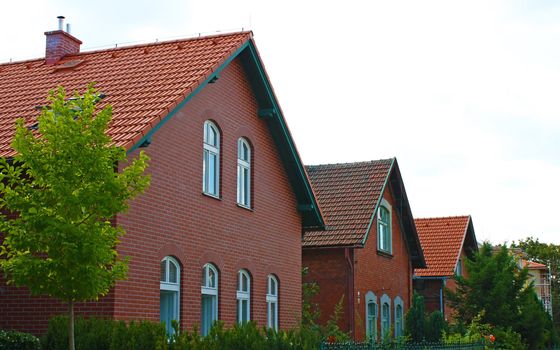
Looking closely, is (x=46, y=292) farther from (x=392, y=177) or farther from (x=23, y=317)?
(x=392, y=177)

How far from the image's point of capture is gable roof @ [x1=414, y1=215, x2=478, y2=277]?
37.6 meters

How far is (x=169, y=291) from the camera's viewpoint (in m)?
17.6

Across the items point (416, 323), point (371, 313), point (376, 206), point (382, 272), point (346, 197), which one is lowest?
point (416, 323)

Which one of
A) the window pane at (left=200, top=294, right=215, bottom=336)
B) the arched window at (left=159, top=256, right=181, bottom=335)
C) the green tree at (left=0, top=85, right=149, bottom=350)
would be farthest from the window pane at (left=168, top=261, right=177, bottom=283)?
the green tree at (left=0, top=85, right=149, bottom=350)

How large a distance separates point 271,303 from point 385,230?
10.3m

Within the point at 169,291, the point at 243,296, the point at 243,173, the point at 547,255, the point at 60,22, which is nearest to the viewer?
the point at 169,291

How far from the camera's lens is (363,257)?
94.2 feet

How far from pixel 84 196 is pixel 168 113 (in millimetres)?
5437

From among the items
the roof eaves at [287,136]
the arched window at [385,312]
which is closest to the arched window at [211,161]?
the roof eaves at [287,136]

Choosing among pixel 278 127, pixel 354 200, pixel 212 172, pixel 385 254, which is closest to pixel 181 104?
pixel 212 172

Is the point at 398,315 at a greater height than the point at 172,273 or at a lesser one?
lesser

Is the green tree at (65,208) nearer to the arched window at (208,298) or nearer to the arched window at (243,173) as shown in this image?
the arched window at (208,298)

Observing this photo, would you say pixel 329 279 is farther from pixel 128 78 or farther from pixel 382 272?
pixel 128 78

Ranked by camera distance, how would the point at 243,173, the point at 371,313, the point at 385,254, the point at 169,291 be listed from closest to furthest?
1. the point at 169,291
2. the point at 243,173
3. the point at 371,313
4. the point at 385,254
